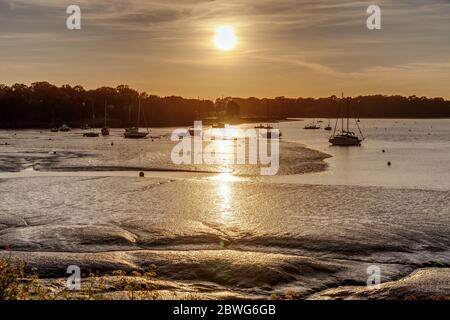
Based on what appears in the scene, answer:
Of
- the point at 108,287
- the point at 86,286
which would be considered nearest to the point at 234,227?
the point at 108,287

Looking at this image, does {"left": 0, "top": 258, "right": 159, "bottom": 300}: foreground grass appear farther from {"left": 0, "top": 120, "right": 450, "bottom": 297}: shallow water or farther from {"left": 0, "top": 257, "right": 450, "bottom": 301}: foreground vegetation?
{"left": 0, "top": 120, "right": 450, "bottom": 297}: shallow water

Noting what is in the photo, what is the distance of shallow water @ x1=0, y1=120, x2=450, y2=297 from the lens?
2478 centimetres

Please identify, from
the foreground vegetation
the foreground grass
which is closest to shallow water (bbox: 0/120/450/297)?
the foreground vegetation

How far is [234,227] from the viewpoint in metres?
33.6

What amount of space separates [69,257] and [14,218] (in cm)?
1085

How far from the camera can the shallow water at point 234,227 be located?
24.8 metres

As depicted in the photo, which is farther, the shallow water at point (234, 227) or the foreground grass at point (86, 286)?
the shallow water at point (234, 227)

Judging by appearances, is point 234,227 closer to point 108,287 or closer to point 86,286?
point 108,287

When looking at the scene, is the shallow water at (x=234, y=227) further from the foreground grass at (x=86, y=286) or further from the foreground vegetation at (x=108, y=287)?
the foreground grass at (x=86, y=286)

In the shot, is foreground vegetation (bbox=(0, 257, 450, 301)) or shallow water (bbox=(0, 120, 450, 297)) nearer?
foreground vegetation (bbox=(0, 257, 450, 301))

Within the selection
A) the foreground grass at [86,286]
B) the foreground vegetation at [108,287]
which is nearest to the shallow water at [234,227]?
the foreground vegetation at [108,287]

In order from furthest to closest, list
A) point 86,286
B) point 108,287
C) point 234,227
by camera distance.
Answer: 1. point 234,227
2. point 108,287
3. point 86,286
